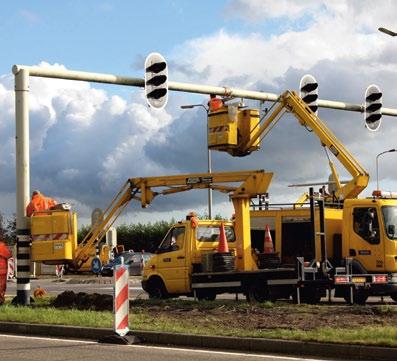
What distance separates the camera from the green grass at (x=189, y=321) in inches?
451

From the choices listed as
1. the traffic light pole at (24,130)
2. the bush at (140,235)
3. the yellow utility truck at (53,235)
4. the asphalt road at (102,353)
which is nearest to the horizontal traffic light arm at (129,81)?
the traffic light pole at (24,130)

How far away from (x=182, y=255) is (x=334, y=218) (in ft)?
12.9

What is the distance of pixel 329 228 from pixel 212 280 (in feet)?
10.7

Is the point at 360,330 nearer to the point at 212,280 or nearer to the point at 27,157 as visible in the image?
the point at 212,280

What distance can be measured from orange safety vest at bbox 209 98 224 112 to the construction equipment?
0.19 metres

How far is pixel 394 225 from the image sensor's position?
1922 centimetres

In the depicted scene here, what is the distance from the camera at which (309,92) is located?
2134 centimetres

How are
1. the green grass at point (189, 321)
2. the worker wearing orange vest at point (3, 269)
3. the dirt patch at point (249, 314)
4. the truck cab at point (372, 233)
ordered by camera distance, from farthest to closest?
the truck cab at point (372, 233) → the worker wearing orange vest at point (3, 269) → the dirt patch at point (249, 314) → the green grass at point (189, 321)

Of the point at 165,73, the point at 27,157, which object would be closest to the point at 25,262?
the point at 27,157

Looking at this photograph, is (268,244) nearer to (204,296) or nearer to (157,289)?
(204,296)

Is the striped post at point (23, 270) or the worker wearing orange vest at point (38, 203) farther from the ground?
the worker wearing orange vest at point (38, 203)

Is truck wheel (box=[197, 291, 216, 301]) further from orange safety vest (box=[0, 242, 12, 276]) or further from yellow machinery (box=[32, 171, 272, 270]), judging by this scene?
orange safety vest (box=[0, 242, 12, 276])

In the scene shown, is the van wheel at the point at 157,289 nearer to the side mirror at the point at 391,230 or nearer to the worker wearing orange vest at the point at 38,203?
the worker wearing orange vest at the point at 38,203

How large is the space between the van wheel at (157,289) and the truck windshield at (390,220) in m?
5.80
